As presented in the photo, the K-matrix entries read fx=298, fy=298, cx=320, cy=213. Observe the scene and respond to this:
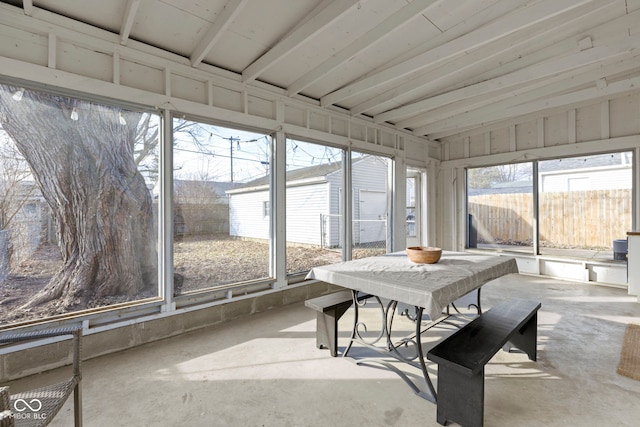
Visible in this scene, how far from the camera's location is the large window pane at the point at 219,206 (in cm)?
336

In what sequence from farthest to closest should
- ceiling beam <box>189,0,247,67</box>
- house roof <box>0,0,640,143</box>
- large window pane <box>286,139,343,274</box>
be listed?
large window pane <box>286,139,343,274</box>
house roof <box>0,0,640,143</box>
ceiling beam <box>189,0,247,67</box>

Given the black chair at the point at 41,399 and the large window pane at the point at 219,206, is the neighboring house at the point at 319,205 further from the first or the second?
the black chair at the point at 41,399

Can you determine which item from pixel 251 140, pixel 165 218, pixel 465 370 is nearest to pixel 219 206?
pixel 165 218

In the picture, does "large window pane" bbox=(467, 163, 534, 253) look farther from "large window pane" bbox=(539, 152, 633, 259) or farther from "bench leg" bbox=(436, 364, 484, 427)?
"bench leg" bbox=(436, 364, 484, 427)

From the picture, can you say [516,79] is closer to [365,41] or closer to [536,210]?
[365,41]

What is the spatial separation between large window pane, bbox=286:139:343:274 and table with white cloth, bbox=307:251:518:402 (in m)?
1.65

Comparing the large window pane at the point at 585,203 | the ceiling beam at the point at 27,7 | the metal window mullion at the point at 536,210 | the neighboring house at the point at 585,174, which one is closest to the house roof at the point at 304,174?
the ceiling beam at the point at 27,7

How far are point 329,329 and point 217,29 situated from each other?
9.66 feet

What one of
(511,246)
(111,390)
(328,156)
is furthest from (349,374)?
(511,246)

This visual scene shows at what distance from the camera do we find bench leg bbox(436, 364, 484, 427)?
1.77 meters

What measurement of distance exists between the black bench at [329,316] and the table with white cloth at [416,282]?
0.55ft

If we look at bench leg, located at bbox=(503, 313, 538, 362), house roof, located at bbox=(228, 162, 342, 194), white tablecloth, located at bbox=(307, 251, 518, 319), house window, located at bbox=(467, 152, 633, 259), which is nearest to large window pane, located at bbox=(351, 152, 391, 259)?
house roof, located at bbox=(228, 162, 342, 194)

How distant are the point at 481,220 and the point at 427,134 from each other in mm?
2309

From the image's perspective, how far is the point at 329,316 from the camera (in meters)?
2.75
